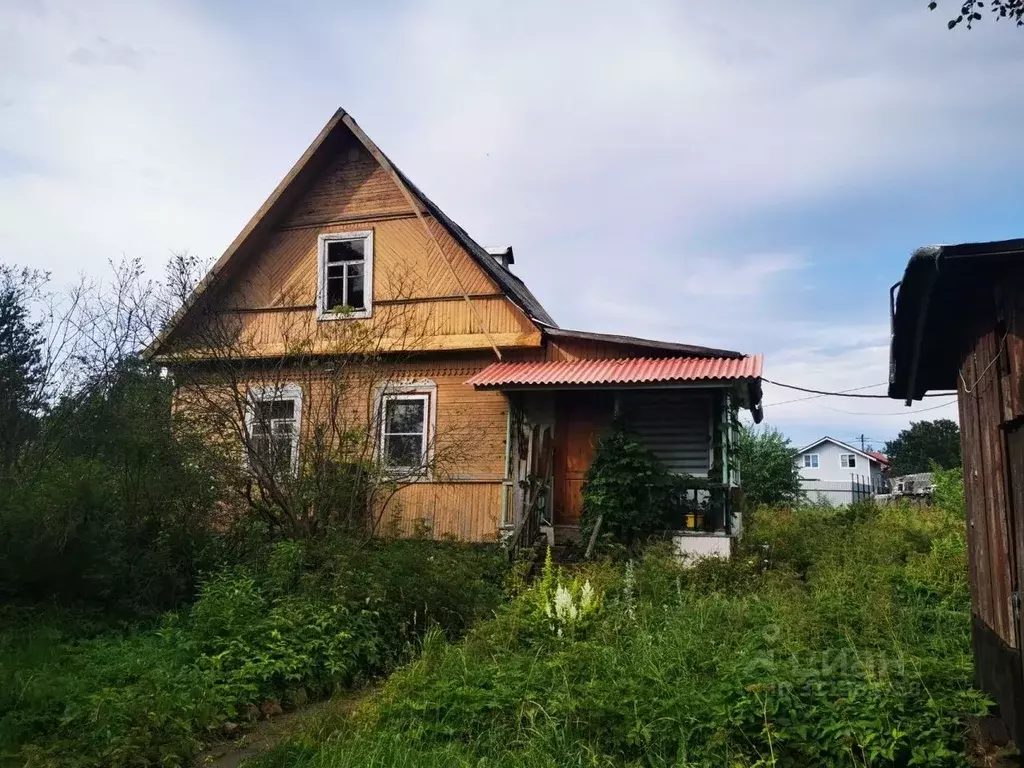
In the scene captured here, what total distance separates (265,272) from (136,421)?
586 centimetres

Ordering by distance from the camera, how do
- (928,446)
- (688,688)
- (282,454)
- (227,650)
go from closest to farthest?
1. (688,688)
2. (227,650)
3. (282,454)
4. (928,446)

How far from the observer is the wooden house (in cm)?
1115

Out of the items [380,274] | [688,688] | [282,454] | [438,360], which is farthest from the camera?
[380,274]

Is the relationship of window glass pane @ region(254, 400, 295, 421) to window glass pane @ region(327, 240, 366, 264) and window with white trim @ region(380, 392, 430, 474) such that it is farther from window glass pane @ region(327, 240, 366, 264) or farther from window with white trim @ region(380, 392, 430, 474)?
window glass pane @ region(327, 240, 366, 264)

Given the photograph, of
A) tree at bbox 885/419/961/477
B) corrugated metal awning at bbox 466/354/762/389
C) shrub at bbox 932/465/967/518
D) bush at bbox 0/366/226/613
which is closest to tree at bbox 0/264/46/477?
bush at bbox 0/366/226/613

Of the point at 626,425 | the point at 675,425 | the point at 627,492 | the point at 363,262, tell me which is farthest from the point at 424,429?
the point at 675,425

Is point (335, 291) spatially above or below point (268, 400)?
above

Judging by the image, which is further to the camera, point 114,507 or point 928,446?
point 928,446

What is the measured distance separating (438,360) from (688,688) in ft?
30.4

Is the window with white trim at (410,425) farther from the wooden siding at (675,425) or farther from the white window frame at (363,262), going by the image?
the wooden siding at (675,425)

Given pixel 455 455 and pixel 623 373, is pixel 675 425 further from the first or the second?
pixel 455 455

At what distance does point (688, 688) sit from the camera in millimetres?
5523

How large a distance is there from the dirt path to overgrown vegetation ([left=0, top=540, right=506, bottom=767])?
0.46 feet

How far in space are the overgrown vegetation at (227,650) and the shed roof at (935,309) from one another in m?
4.91
